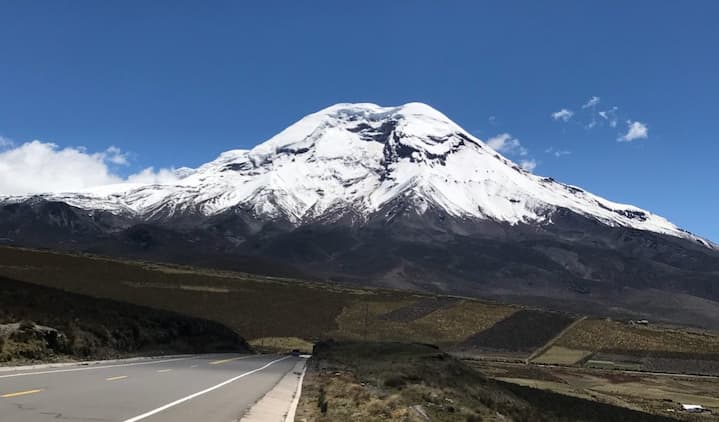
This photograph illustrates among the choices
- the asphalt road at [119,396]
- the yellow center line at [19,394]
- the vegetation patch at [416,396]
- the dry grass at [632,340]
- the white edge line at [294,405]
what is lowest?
the dry grass at [632,340]

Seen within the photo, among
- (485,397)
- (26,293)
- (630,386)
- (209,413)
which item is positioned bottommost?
(630,386)

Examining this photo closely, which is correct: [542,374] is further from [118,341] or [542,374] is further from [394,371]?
[118,341]

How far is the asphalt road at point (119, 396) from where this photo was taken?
45.1 feet

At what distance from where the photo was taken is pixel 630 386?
73812mm

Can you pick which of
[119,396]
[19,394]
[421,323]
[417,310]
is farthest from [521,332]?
[19,394]

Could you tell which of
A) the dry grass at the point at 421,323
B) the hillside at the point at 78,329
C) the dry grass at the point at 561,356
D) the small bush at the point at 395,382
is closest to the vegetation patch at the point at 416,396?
the small bush at the point at 395,382

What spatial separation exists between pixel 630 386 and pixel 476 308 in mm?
75718

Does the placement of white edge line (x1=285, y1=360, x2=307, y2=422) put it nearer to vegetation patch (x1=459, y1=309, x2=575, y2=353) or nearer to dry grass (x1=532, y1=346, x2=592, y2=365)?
dry grass (x1=532, y1=346, x2=592, y2=365)

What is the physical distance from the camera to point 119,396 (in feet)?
56.3

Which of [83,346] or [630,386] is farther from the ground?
[83,346]

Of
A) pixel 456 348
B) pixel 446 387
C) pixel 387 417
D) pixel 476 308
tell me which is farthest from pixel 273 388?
pixel 476 308

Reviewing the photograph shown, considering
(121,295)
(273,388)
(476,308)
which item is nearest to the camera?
(273,388)

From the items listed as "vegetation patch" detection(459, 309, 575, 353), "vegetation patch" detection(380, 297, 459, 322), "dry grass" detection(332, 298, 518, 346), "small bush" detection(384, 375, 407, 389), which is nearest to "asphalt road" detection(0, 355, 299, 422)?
"small bush" detection(384, 375, 407, 389)

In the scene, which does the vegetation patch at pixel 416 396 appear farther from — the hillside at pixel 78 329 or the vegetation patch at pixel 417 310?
the vegetation patch at pixel 417 310
